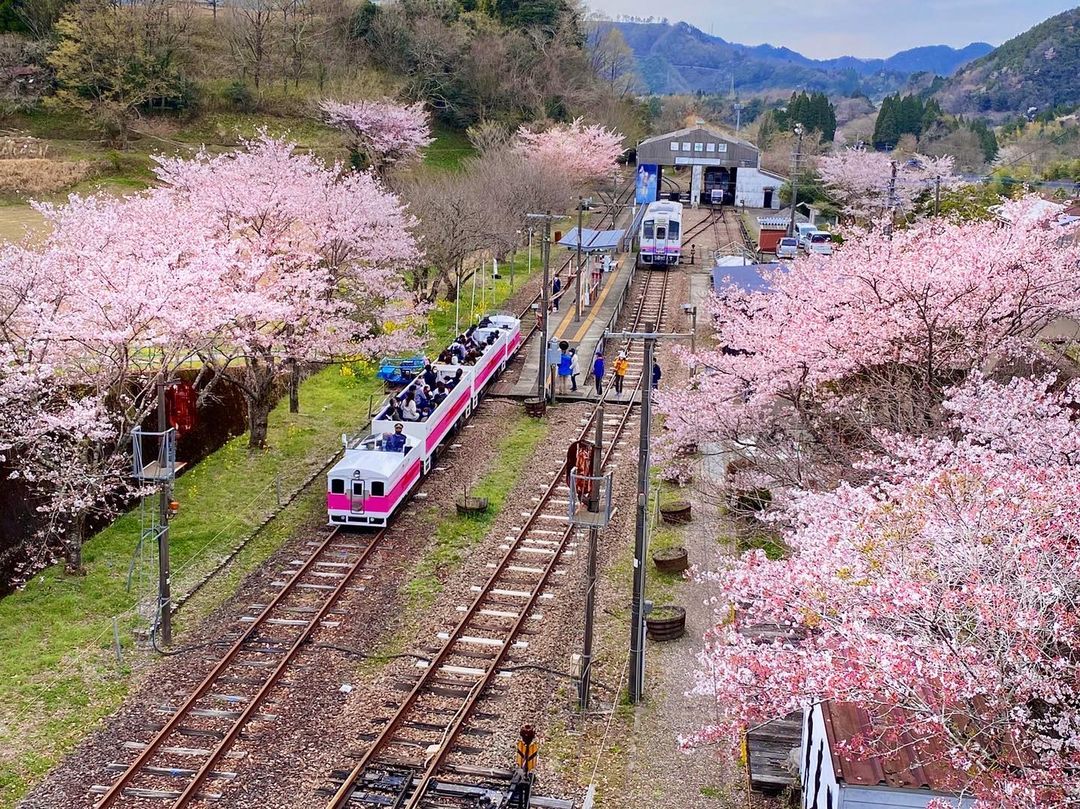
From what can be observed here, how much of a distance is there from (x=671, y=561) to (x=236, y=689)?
816 cm

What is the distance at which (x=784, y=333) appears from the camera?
20.1 meters

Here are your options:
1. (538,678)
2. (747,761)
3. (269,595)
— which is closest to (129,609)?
(269,595)

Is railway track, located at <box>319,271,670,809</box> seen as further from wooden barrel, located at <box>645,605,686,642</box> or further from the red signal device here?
the red signal device

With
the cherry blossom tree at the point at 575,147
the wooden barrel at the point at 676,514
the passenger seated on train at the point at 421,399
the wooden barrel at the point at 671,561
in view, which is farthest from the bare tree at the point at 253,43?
the wooden barrel at the point at 671,561

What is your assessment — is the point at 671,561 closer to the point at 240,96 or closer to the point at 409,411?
the point at 409,411

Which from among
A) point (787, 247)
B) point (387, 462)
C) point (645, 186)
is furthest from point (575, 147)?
point (387, 462)

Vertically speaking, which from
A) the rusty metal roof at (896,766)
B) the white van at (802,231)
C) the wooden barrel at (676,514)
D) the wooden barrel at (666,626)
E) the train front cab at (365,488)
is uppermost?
the white van at (802,231)

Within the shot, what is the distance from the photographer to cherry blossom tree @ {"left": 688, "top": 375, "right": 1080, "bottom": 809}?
325 inches

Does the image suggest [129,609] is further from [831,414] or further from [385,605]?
[831,414]

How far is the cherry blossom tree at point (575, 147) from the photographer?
57938mm

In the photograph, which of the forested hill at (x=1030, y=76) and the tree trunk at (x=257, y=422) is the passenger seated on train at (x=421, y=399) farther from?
the forested hill at (x=1030, y=76)

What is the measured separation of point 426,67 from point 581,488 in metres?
59.6

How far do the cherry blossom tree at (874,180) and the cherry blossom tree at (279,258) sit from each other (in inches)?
1349

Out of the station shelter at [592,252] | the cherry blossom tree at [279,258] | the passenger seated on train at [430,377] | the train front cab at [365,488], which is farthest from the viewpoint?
the station shelter at [592,252]
